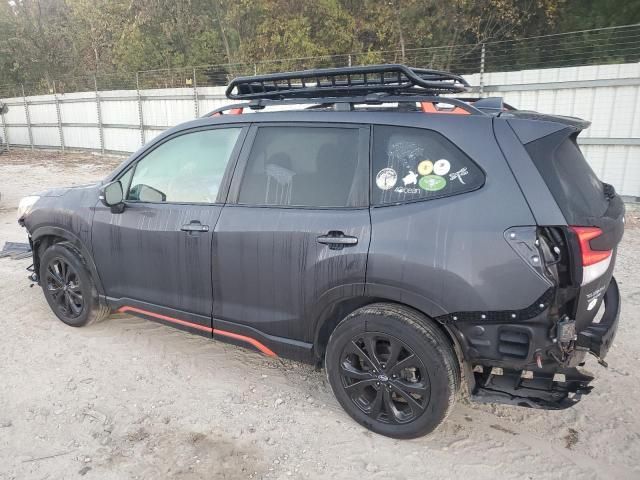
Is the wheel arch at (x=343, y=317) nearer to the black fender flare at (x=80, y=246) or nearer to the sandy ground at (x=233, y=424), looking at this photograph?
the sandy ground at (x=233, y=424)

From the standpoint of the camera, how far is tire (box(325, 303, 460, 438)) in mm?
2578

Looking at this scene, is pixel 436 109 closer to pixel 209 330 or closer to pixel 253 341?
pixel 253 341

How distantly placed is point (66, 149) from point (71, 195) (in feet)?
58.4

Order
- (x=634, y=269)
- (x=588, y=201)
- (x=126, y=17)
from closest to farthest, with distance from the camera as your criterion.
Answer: (x=588, y=201) → (x=634, y=269) → (x=126, y=17)

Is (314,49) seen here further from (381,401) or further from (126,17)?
(381,401)

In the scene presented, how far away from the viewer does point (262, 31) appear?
1886 centimetres

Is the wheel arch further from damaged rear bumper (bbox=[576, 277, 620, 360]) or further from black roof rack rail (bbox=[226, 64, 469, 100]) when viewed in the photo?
black roof rack rail (bbox=[226, 64, 469, 100])

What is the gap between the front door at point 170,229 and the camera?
3.29m

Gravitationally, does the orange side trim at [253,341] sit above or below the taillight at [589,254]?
below

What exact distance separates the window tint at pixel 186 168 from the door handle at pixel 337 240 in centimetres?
91

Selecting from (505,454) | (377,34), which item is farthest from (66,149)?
(505,454)

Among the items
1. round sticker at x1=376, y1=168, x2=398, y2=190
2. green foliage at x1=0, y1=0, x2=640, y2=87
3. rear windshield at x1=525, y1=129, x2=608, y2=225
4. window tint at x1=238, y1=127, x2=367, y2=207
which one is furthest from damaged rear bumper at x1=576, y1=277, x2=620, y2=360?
green foliage at x1=0, y1=0, x2=640, y2=87

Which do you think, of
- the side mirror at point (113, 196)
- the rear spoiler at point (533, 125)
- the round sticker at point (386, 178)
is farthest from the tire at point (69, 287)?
the rear spoiler at point (533, 125)

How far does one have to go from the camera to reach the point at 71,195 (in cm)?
405
